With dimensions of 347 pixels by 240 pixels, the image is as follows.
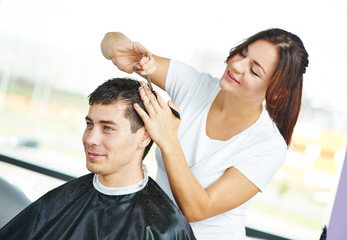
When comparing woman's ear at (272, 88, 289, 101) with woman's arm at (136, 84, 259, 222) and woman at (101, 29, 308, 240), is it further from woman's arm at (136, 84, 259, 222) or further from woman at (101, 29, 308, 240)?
woman's arm at (136, 84, 259, 222)

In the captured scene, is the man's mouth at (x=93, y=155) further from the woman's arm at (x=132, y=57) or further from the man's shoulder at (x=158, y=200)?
the woman's arm at (x=132, y=57)

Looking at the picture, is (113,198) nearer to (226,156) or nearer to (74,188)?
(74,188)

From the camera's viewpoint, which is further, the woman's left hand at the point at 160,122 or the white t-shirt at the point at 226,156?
the white t-shirt at the point at 226,156

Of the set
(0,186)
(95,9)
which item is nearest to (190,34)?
(95,9)

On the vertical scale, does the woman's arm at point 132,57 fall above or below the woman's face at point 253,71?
below

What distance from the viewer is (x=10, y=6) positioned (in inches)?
165

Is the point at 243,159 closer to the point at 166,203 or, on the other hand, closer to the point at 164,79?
the point at 166,203

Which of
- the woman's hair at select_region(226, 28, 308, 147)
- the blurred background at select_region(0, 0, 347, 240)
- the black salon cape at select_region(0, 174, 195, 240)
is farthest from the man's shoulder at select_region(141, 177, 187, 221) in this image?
the blurred background at select_region(0, 0, 347, 240)

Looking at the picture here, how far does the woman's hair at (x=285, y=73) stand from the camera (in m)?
1.53

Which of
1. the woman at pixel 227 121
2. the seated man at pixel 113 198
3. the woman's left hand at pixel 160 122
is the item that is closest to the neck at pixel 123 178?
the seated man at pixel 113 198

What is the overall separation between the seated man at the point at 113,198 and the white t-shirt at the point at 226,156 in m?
0.17

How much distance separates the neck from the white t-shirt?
154 mm

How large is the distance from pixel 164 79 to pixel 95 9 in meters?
2.45

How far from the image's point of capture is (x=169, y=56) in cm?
393
